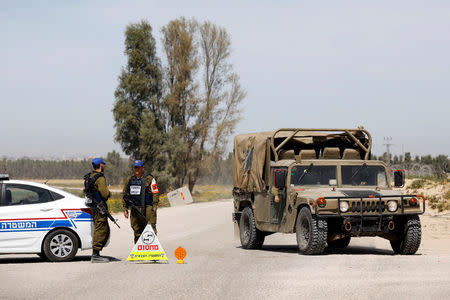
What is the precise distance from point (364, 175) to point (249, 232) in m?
3.20

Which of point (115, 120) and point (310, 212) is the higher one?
point (115, 120)

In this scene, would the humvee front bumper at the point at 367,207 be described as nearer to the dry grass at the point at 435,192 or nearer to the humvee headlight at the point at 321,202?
the humvee headlight at the point at 321,202

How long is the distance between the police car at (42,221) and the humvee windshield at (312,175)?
470 cm

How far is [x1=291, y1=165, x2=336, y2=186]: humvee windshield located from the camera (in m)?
17.3

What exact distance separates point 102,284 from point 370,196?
268 inches

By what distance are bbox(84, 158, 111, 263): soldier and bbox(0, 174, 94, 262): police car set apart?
1.18ft

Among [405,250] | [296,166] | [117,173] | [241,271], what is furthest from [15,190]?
[117,173]

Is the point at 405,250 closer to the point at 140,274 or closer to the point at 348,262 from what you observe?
the point at 348,262

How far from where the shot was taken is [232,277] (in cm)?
1217

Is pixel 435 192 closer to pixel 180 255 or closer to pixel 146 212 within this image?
pixel 146 212

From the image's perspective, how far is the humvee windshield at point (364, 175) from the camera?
17547mm

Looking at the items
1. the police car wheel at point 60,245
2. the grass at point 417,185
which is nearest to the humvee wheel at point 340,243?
the police car wheel at point 60,245

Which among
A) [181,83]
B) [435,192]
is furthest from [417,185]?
[181,83]

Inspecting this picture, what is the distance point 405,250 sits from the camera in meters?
16.7
